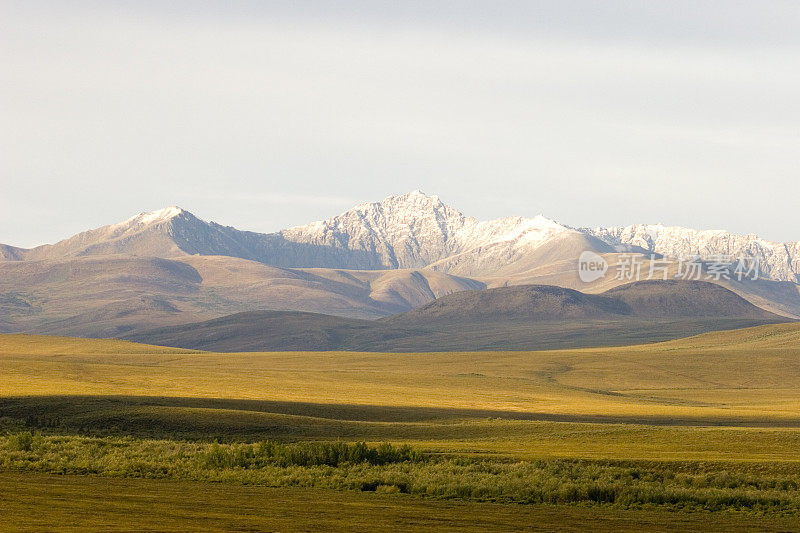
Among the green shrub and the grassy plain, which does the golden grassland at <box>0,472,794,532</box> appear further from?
the green shrub

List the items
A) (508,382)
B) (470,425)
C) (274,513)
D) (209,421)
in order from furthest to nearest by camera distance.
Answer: (508,382), (470,425), (209,421), (274,513)

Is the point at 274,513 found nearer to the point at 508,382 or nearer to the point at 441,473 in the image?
the point at 441,473

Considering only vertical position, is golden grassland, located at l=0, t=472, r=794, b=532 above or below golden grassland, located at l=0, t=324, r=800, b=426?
above

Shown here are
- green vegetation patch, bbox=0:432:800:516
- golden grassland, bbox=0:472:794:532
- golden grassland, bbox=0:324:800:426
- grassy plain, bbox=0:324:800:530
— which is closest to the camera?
golden grassland, bbox=0:472:794:532

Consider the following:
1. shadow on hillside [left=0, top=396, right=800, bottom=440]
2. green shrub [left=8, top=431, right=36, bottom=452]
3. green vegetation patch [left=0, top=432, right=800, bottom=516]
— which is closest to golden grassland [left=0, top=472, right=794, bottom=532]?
green vegetation patch [left=0, top=432, right=800, bottom=516]

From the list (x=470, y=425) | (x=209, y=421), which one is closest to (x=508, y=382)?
(x=470, y=425)

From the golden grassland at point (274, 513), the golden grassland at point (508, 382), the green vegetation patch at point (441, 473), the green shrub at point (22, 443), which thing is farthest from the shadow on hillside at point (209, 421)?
the golden grassland at point (274, 513)

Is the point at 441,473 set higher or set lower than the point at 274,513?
lower

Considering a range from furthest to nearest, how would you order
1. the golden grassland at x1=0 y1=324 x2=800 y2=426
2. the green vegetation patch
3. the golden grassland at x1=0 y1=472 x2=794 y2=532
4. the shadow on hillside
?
the golden grassland at x1=0 y1=324 x2=800 y2=426
the shadow on hillside
the green vegetation patch
the golden grassland at x1=0 y1=472 x2=794 y2=532

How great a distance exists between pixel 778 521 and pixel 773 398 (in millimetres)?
110542

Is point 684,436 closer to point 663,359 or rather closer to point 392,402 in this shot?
point 392,402

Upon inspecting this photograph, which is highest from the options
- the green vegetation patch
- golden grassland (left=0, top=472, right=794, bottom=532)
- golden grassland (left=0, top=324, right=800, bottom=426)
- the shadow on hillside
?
golden grassland (left=0, top=472, right=794, bottom=532)

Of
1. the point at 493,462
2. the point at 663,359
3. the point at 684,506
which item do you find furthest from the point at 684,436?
the point at 663,359

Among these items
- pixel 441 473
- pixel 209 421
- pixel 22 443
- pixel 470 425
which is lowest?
pixel 470 425
